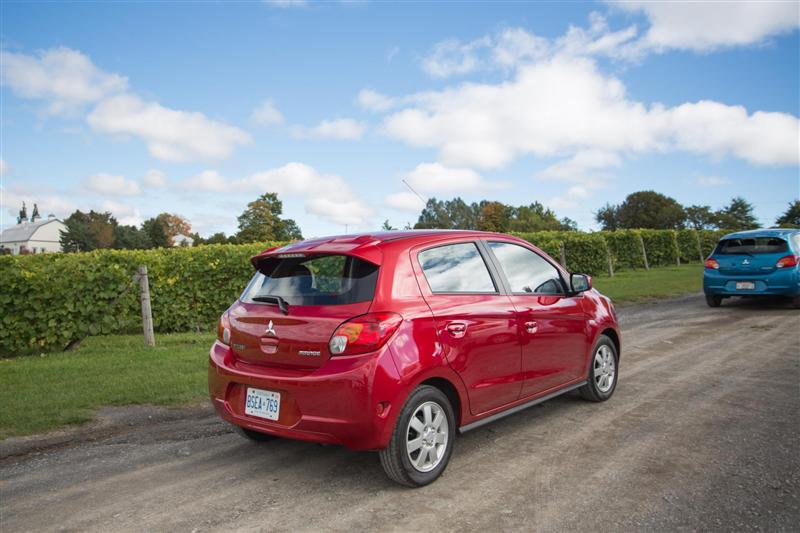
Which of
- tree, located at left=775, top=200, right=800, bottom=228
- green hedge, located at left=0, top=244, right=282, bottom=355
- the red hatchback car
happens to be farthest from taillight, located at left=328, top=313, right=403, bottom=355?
tree, located at left=775, top=200, right=800, bottom=228

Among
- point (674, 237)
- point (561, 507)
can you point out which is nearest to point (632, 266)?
point (674, 237)

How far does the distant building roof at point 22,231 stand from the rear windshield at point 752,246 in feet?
439

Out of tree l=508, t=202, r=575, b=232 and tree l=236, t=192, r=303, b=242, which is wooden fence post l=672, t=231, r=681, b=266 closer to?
tree l=508, t=202, r=575, b=232

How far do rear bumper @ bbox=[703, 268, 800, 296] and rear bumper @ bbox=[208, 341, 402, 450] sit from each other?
11.7 meters

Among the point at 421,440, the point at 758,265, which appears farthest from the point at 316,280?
the point at 758,265

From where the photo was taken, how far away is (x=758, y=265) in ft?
40.7

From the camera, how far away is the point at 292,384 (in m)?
3.75


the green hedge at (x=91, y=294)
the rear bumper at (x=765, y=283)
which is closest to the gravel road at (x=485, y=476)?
the green hedge at (x=91, y=294)

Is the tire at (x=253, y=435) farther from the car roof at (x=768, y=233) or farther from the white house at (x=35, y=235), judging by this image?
the white house at (x=35, y=235)

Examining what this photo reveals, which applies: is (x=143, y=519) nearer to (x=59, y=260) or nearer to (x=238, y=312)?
(x=238, y=312)

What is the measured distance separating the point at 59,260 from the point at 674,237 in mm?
32156

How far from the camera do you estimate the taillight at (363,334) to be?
3613mm

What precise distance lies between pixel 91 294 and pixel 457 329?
8.33 m

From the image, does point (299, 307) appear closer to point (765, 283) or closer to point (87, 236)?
point (765, 283)
